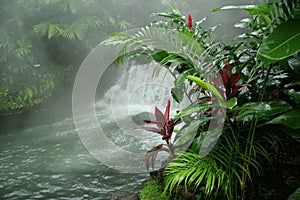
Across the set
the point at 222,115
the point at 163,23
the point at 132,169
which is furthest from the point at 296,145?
the point at 132,169

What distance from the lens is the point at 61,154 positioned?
3619mm

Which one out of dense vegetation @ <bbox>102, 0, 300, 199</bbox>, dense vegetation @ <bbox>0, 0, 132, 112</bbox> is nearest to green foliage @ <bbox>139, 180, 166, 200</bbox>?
dense vegetation @ <bbox>102, 0, 300, 199</bbox>

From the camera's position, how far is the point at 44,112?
579 cm

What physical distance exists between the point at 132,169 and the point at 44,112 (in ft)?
11.7

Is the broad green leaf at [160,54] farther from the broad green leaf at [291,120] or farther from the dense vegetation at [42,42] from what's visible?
the dense vegetation at [42,42]

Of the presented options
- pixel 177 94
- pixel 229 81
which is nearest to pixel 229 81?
pixel 229 81

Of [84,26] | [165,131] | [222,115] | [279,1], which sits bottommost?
[165,131]

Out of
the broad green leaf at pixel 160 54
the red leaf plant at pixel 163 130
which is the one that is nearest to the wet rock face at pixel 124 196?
the red leaf plant at pixel 163 130

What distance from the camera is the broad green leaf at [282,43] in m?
0.86

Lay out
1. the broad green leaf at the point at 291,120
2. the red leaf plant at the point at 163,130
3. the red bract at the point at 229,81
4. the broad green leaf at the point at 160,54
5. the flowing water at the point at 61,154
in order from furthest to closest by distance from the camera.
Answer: the flowing water at the point at 61,154 < the red leaf plant at the point at 163,130 < the broad green leaf at the point at 160,54 < the red bract at the point at 229,81 < the broad green leaf at the point at 291,120

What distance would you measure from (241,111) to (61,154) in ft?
10.1

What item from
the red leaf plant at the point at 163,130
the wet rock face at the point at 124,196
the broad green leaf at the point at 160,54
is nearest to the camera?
the broad green leaf at the point at 160,54

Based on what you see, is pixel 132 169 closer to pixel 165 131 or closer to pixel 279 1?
pixel 165 131

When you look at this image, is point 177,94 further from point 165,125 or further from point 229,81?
point 229,81
